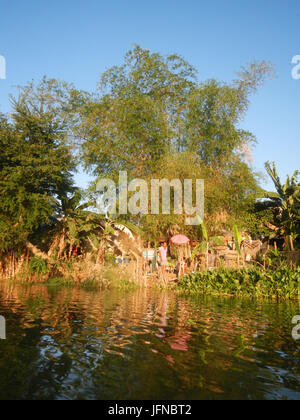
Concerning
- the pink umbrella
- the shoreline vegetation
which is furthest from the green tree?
the pink umbrella

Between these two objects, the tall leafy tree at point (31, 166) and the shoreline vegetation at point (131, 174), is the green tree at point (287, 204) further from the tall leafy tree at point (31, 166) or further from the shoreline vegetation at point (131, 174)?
the tall leafy tree at point (31, 166)

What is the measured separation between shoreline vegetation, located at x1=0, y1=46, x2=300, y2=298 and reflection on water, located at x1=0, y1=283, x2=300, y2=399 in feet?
27.0

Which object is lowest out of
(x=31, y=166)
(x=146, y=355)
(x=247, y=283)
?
(x=247, y=283)

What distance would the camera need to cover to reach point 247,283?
42.3 ft

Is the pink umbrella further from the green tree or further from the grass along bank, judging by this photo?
the green tree

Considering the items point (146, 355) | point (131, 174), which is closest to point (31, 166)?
point (131, 174)

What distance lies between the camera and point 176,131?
68.2 feet

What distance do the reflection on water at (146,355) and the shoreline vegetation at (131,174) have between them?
8.22 m

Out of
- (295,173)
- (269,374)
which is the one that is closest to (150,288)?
(269,374)

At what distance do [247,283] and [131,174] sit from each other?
9.39 m

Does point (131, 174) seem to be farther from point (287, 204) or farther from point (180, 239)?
point (287, 204)

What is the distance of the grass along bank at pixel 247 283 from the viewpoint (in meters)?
12.2

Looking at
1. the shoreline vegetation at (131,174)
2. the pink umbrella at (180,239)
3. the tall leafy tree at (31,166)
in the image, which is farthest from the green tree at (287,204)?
the tall leafy tree at (31,166)

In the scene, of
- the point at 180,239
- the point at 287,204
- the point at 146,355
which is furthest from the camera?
the point at 287,204
